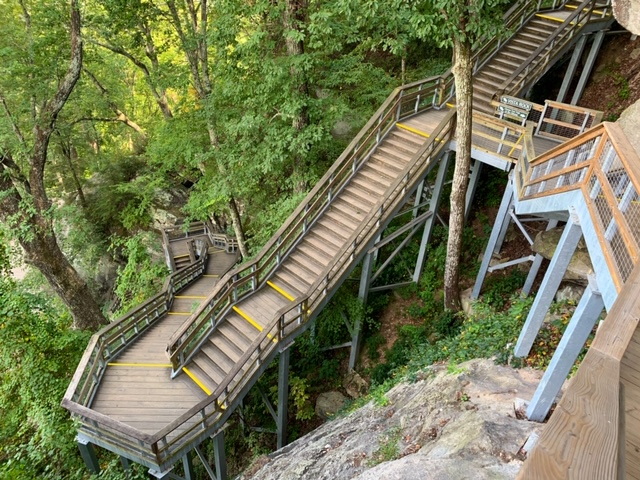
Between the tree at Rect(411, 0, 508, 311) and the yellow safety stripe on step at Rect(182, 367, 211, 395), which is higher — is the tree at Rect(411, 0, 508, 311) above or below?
above

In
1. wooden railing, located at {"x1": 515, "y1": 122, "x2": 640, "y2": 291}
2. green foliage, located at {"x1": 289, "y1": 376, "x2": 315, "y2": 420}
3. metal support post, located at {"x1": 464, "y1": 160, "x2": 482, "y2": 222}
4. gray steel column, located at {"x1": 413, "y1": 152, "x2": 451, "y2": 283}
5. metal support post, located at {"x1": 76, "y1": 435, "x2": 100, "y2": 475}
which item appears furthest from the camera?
green foliage, located at {"x1": 289, "y1": 376, "x2": 315, "y2": 420}

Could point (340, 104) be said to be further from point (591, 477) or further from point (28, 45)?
point (591, 477)

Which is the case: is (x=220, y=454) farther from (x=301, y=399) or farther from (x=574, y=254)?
(x=574, y=254)

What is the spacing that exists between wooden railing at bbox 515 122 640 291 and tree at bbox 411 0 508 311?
185 centimetres

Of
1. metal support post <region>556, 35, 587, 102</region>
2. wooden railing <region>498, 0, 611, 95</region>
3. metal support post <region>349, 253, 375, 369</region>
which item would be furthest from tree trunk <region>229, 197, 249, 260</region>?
metal support post <region>556, 35, 587, 102</region>

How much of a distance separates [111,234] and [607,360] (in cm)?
1992

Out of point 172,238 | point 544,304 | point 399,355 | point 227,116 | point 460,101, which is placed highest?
point 460,101

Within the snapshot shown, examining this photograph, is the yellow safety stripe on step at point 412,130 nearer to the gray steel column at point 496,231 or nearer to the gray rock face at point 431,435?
the gray steel column at point 496,231

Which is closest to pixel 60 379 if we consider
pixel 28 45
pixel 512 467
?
pixel 28 45

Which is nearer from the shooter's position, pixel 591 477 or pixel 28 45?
pixel 591 477

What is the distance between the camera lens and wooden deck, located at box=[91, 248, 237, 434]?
939 cm

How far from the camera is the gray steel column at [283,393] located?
32.7 ft

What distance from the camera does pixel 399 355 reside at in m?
11.4

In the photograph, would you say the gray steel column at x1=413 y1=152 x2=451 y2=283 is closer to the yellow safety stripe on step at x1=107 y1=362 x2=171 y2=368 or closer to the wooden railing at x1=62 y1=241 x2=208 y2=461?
the yellow safety stripe on step at x1=107 y1=362 x2=171 y2=368
